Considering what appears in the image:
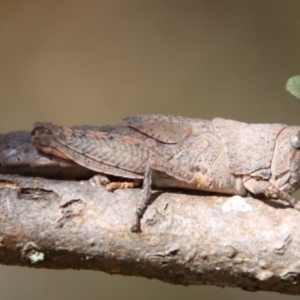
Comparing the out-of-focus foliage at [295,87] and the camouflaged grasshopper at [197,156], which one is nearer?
the out-of-focus foliage at [295,87]

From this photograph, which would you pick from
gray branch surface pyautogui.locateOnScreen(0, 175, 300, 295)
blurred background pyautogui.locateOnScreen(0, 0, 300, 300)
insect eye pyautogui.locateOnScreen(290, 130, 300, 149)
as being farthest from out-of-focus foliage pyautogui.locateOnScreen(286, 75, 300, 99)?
blurred background pyautogui.locateOnScreen(0, 0, 300, 300)

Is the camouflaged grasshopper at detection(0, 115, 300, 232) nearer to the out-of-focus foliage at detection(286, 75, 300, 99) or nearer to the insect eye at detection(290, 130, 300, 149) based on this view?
the insect eye at detection(290, 130, 300, 149)

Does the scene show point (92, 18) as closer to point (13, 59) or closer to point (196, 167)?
point (13, 59)

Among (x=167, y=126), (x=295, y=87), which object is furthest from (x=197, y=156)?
(x=295, y=87)

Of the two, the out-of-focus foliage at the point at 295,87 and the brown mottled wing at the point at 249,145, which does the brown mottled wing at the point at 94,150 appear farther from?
the out-of-focus foliage at the point at 295,87

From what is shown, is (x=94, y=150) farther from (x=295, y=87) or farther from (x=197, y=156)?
(x=295, y=87)

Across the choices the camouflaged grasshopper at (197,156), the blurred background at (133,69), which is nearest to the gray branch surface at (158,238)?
the camouflaged grasshopper at (197,156)

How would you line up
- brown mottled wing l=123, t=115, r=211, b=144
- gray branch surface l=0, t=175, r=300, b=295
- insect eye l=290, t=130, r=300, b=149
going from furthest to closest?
brown mottled wing l=123, t=115, r=211, b=144
insect eye l=290, t=130, r=300, b=149
gray branch surface l=0, t=175, r=300, b=295
